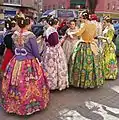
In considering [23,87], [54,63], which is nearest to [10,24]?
[54,63]

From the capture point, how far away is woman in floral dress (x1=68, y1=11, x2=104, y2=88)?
17.1 ft

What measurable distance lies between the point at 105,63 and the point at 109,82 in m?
0.45

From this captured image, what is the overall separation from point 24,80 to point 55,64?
4.00 feet

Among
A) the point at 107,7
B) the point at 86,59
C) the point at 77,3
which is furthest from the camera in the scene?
the point at 77,3

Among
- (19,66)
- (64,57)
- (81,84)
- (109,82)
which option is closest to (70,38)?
(64,57)

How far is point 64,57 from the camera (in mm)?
5289

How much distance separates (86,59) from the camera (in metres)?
5.27

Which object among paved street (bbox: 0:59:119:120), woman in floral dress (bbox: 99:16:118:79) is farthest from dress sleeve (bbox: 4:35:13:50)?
woman in floral dress (bbox: 99:16:118:79)

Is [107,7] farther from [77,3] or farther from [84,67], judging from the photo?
[84,67]

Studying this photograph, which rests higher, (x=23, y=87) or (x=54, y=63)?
(x=54, y=63)

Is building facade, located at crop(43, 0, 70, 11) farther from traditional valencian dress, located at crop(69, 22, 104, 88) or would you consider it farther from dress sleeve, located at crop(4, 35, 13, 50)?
dress sleeve, located at crop(4, 35, 13, 50)

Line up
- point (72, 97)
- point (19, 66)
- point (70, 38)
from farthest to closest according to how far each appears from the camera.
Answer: point (70, 38) < point (72, 97) < point (19, 66)

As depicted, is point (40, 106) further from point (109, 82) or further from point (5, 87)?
point (109, 82)

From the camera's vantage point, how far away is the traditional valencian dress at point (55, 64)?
5102 millimetres
